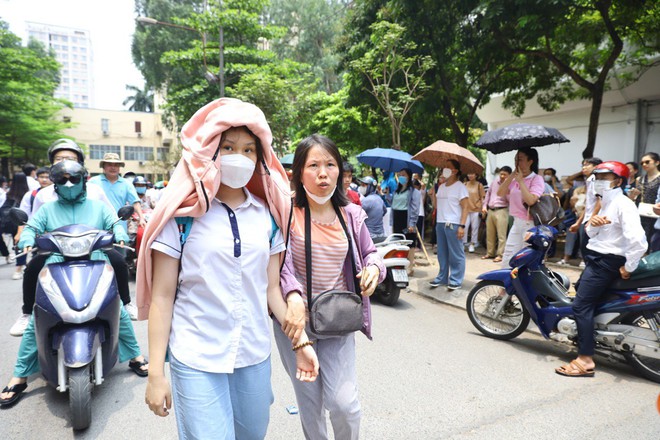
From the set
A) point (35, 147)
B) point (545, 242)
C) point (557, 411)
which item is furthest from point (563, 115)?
point (35, 147)

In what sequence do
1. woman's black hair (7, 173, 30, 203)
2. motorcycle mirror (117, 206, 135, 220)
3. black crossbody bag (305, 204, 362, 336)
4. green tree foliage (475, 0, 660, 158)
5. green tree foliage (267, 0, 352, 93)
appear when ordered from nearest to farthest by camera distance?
black crossbody bag (305, 204, 362, 336) < motorcycle mirror (117, 206, 135, 220) < green tree foliage (475, 0, 660, 158) < woman's black hair (7, 173, 30, 203) < green tree foliage (267, 0, 352, 93)

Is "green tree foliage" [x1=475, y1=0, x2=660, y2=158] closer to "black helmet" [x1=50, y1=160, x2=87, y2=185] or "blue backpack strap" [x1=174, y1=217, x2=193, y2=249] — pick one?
"black helmet" [x1=50, y1=160, x2=87, y2=185]

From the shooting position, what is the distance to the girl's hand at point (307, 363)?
2.00m

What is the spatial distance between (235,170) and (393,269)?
4634mm

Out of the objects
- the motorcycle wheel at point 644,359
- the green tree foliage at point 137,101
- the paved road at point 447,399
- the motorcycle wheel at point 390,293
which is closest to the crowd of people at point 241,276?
the paved road at point 447,399

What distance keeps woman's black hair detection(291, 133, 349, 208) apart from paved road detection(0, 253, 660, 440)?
1623 millimetres

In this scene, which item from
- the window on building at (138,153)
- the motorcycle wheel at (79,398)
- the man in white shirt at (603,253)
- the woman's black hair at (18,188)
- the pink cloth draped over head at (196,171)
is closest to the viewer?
the pink cloth draped over head at (196,171)

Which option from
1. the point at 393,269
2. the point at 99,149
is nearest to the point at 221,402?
the point at 393,269

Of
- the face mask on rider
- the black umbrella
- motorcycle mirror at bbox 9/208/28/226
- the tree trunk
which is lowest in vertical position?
motorcycle mirror at bbox 9/208/28/226

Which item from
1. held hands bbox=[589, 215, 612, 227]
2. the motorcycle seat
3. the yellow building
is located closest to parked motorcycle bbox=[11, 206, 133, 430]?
held hands bbox=[589, 215, 612, 227]

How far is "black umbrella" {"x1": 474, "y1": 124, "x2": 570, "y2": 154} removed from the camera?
5590 millimetres

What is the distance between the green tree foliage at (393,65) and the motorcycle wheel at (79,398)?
8685 mm

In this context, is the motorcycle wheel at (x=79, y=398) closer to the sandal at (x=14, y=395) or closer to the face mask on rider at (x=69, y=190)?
the sandal at (x=14, y=395)

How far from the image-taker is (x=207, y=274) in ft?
5.52
